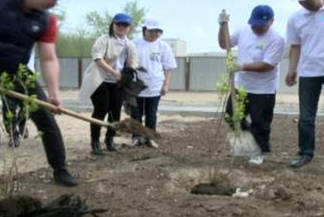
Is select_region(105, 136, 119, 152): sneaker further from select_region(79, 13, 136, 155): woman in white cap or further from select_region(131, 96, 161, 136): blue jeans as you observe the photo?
select_region(131, 96, 161, 136): blue jeans

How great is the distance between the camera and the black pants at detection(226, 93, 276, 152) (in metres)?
6.86

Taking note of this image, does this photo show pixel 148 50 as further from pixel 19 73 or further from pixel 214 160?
pixel 19 73

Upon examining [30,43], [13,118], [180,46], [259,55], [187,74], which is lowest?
[187,74]

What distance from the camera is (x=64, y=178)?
562 centimetres

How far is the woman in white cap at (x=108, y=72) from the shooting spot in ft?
23.9

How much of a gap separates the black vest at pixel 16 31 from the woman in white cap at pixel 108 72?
2.30 m

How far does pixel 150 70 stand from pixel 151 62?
102 millimetres

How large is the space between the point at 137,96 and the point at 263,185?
2.92m

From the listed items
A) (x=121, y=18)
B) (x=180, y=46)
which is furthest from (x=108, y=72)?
(x=180, y=46)

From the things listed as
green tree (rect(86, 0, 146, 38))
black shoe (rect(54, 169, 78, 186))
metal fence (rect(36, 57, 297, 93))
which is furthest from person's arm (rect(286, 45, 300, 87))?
green tree (rect(86, 0, 146, 38))

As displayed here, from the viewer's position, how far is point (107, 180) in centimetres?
578

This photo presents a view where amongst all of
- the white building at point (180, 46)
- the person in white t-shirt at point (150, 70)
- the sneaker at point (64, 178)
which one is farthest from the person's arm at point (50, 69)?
the white building at point (180, 46)

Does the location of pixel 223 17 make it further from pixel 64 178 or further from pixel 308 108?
pixel 64 178

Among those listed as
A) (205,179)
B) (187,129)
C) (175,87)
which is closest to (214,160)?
(205,179)
